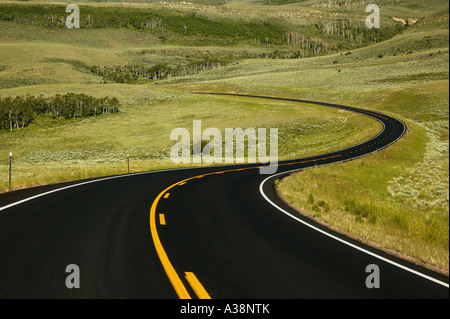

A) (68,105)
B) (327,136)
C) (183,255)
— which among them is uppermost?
(68,105)

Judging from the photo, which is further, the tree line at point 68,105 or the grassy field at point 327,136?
the tree line at point 68,105

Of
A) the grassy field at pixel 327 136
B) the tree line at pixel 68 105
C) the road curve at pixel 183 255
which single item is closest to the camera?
the road curve at pixel 183 255

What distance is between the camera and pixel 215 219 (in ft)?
31.8

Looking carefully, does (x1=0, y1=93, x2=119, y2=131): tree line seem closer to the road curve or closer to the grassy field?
the grassy field

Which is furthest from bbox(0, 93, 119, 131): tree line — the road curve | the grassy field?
the road curve

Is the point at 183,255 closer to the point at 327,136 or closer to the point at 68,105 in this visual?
the point at 327,136

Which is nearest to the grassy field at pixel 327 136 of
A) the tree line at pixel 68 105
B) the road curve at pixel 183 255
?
the road curve at pixel 183 255

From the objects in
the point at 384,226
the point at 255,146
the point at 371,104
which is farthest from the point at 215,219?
the point at 371,104

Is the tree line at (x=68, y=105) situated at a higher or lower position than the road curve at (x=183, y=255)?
higher

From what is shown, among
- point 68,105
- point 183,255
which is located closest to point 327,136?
point 183,255

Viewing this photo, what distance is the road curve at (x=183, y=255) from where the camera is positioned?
4.98 m

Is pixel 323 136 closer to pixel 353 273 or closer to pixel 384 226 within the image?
pixel 384 226

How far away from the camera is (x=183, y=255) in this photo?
644 cm

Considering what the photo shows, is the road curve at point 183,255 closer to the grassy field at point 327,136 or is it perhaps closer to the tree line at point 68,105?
the grassy field at point 327,136
